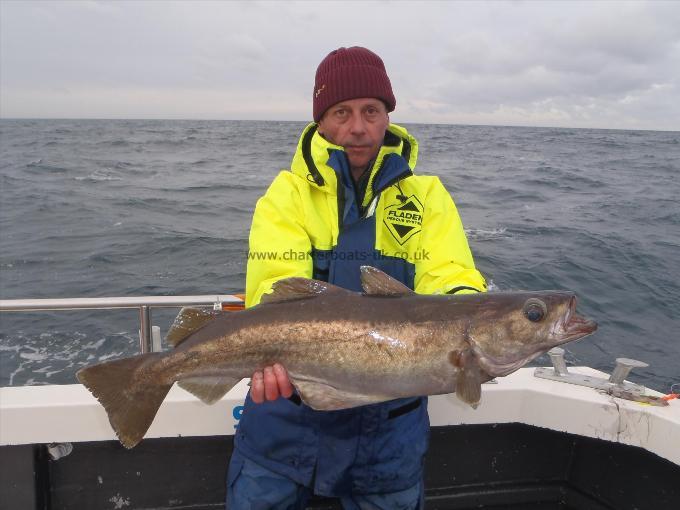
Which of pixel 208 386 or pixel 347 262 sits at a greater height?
pixel 347 262

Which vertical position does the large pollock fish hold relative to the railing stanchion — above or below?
above

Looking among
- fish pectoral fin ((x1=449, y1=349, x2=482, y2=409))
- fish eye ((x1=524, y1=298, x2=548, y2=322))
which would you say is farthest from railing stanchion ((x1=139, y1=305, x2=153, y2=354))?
fish eye ((x1=524, y1=298, x2=548, y2=322))

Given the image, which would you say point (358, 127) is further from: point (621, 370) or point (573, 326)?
point (621, 370)

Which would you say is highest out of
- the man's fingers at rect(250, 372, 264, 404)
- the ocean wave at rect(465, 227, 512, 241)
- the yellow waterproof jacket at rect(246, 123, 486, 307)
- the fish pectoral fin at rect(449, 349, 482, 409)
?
the yellow waterproof jacket at rect(246, 123, 486, 307)

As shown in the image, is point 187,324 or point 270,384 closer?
point 270,384

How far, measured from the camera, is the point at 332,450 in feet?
10.0

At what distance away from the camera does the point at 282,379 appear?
2836mm

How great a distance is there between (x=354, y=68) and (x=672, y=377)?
8229mm

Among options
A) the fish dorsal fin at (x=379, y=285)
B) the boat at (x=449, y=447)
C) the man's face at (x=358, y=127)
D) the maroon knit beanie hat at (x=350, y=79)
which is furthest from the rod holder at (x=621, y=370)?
the maroon knit beanie hat at (x=350, y=79)

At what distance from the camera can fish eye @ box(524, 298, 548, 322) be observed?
9.25 ft

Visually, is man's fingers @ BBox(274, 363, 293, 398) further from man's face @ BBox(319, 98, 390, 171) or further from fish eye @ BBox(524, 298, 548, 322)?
man's face @ BBox(319, 98, 390, 171)

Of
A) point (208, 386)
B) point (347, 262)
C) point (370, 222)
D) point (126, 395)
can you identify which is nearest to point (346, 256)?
point (347, 262)

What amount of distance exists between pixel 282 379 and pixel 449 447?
2.16m

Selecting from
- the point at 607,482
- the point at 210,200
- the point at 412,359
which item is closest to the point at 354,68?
the point at 412,359
